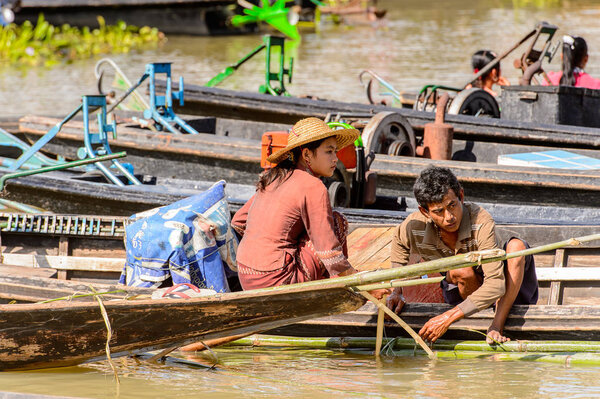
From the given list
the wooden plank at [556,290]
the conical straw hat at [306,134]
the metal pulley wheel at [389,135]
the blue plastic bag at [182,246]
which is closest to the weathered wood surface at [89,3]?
the metal pulley wheel at [389,135]

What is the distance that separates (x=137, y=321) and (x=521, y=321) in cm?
180

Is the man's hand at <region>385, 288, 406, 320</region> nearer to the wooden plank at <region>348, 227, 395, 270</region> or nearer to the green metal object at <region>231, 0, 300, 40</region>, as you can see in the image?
the wooden plank at <region>348, 227, 395, 270</region>

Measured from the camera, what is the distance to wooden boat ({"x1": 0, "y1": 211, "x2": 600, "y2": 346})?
14.1 ft

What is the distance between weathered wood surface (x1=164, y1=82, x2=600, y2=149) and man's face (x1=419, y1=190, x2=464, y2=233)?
3.74 meters

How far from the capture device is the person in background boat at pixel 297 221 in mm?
4066

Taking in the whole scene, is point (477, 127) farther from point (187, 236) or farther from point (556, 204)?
point (187, 236)

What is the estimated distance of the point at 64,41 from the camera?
2011 cm

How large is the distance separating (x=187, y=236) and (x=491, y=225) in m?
1.55

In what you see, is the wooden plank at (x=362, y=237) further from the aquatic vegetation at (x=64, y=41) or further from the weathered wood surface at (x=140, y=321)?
the aquatic vegetation at (x=64, y=41)

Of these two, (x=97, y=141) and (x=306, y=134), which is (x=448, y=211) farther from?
(x=97, y=141)

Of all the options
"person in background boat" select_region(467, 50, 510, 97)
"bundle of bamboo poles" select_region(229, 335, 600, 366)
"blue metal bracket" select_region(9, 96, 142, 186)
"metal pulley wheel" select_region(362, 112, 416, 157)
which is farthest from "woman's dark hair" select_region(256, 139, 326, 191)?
"person in background boat" select_region(467, 50, 510, 97)

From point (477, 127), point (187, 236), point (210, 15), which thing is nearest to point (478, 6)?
point (210, 15)

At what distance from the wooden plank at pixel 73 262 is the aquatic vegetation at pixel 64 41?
1385cm

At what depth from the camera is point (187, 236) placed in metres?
4.66
